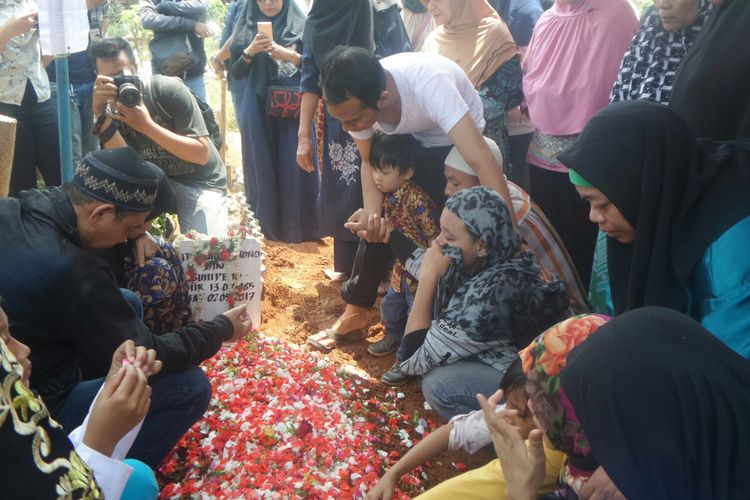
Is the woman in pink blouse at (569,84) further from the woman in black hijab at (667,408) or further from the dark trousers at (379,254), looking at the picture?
the woman in black hijab at (667,408)

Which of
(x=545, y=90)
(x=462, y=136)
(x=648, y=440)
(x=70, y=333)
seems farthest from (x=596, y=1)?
(x=70, y=333)

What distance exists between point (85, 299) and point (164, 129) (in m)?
1.80

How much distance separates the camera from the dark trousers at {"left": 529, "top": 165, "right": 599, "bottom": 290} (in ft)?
12.1

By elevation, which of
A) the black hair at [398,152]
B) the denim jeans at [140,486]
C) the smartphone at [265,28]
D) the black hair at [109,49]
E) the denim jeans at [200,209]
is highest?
the smartphone at [265,28]

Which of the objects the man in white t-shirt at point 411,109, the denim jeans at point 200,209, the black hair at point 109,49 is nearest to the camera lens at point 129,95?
the black hair at point 109,49

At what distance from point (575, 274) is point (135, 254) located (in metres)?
2.01

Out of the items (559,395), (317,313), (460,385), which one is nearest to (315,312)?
(317,313)

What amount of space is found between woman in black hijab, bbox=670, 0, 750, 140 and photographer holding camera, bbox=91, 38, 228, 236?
98.9 inches

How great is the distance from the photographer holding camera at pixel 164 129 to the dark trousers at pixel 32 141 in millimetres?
592

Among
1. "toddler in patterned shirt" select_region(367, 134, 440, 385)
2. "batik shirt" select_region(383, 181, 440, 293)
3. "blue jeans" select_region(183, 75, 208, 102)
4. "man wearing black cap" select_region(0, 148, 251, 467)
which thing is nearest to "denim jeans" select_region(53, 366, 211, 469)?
"man wearing black cap" select_region(0, 148, 251, 467)

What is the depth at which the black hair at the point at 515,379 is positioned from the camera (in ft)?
7.00

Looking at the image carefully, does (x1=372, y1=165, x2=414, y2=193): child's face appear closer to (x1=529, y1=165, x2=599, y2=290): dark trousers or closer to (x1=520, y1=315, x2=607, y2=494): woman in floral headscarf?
(x1=529, y1=165, x2=599, y2=290): dark trousers

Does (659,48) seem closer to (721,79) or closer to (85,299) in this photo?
(721,79)

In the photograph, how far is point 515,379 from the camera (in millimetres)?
2172
